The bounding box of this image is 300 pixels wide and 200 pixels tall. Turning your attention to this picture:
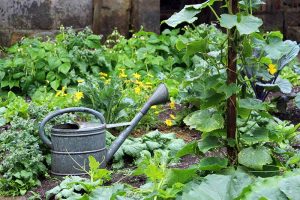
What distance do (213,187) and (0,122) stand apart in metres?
2.85

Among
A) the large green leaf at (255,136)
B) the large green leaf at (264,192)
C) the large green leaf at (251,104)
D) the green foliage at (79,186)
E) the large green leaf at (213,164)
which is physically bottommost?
the green foliage at (79,186)

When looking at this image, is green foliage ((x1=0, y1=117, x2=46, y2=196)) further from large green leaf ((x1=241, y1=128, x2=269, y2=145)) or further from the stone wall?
the stone wall

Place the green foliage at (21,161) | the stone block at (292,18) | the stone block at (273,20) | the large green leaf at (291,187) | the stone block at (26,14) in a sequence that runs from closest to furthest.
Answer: the large green leaf at (291,187), the green foliage at (21,161), the stone block at (26,14), the stone block at (273,20), the stone block at (292,18)

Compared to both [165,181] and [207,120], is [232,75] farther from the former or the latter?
[165,181]

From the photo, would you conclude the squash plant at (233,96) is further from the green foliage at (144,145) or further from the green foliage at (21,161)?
the green foliage at (21,161)

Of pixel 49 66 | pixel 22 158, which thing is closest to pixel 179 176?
pixel 22 158

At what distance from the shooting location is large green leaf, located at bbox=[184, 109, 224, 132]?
11.4ft

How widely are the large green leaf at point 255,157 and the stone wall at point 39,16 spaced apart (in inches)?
209

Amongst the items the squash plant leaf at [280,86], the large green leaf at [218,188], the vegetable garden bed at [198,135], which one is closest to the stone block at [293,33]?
the vegetable garden bed at [198,135]

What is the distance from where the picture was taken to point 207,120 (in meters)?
3.51

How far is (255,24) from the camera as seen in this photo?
127 inches

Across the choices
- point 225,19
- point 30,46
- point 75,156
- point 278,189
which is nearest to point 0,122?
point 75,156

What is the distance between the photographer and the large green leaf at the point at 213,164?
3.38m

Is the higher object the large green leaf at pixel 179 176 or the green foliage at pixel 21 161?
the large green leaf at pixel 179 176
